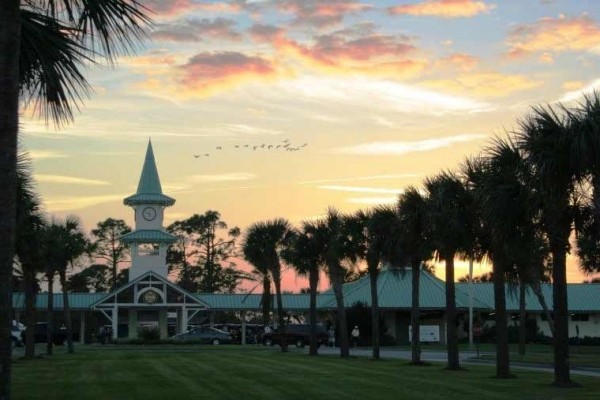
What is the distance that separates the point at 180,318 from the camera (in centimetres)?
8175

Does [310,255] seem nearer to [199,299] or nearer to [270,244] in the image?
[270,244]

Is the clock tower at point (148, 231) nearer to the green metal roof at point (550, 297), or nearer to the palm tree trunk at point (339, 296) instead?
the green metal roof at point (550, 297)

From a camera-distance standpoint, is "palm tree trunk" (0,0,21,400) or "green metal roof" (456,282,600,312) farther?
"green metal roof" (456,282,600,312)

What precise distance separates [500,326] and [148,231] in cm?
5927

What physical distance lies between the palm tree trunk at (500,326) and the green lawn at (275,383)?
21.5 inches

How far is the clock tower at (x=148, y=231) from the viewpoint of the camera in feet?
278

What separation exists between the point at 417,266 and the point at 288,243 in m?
17.6

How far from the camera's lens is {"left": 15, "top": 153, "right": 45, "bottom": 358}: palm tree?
28.8 meters

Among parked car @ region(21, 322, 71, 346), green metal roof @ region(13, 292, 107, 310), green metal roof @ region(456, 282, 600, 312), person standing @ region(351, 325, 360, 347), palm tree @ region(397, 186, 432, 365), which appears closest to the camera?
palm tree @ region(397, 186, 432, 365)

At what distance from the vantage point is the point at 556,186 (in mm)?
23438

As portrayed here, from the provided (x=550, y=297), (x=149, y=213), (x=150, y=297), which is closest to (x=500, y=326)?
(x=150, y=297)

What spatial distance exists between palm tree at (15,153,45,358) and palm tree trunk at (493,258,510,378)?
44.1 feet

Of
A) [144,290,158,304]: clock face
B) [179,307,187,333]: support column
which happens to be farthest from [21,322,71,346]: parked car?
[179,307,187,333]: support column

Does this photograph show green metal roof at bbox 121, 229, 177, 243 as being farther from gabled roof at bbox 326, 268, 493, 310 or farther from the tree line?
the tree line
